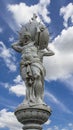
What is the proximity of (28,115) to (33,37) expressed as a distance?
4.50m

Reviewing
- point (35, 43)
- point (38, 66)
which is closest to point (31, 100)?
point (38, 66)

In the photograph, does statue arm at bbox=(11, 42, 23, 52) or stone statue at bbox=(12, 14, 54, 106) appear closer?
stone statue at bbox=(12, 14, 54, 106)

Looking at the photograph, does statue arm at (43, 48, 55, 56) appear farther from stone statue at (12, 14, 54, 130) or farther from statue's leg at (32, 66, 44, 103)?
statue's leg at (32, 66, 44, 103)

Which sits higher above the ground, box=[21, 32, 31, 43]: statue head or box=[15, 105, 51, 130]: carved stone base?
box=[21, 32, 31, 43]: statue head

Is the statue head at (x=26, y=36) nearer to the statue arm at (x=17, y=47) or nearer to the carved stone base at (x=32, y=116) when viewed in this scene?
the statue arm at (x=17, y=47)

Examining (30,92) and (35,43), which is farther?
(35,43)

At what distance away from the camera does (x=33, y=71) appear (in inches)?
706

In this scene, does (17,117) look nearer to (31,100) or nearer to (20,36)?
(31,100)

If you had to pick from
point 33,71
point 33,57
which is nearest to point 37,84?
point 33,71

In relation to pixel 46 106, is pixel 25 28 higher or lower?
higher

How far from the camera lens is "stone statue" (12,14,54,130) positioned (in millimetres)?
17141

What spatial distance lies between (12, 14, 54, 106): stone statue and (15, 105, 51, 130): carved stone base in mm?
351

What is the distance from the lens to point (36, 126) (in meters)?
17.1

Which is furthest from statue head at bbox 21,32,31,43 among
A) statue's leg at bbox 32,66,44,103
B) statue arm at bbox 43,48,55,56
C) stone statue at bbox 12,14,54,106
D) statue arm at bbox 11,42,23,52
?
statue's leg at bbox 32,66,44,103
